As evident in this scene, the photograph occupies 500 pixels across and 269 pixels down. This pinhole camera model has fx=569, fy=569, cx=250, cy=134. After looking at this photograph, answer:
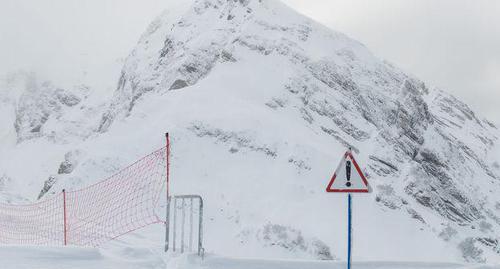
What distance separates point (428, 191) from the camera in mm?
41844

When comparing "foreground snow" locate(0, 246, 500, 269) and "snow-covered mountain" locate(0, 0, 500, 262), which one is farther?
"snow-covered mountain" locate(0, 0, 500, 262)

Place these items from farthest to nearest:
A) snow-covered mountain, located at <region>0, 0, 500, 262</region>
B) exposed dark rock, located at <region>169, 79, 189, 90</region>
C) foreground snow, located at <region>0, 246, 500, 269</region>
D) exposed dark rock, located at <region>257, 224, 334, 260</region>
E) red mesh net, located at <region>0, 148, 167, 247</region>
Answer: exposed dark rock, located at <region>169, 79, 189, 90</region> < snow-covered mountain, located at <region>0, 0, 500, 262</region> < exposed dark rock, located at <region>257, 224, 334, 260</region> < red mesh net, located at <region>0, 148, 167, 247</region> < foreground snow, located at <region>0, 246, 500, 269</region>

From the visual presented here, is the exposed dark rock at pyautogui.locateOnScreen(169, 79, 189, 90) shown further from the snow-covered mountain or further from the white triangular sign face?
the white triangular sign face

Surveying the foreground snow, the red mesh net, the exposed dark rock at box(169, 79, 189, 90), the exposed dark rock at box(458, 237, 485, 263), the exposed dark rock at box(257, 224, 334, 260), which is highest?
the exposed dark rock at box(169, 79, 189, 90)

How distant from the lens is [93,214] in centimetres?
→ 2370

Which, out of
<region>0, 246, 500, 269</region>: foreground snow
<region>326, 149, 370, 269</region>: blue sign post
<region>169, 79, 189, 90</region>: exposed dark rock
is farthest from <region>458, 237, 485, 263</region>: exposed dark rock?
<region>326, 149, 370, 269</region>: blue sign post

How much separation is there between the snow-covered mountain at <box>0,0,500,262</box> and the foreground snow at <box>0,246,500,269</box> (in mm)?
13273

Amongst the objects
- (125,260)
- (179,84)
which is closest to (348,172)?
(125,260)

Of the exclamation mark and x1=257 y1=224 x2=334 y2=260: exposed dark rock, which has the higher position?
the exclamation mark

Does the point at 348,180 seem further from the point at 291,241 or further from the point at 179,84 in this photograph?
the point at 179,84

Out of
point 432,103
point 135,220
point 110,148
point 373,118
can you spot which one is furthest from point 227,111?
point 432,103

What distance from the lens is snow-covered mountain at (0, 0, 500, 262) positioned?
2788 cm

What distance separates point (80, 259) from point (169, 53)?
46284 mm

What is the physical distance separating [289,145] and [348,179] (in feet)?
78.8
